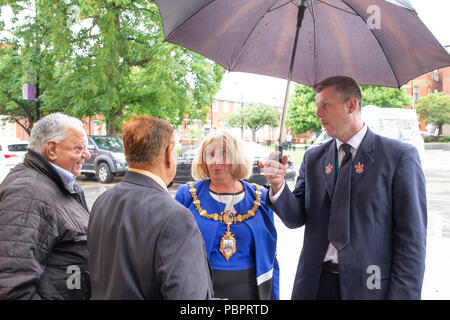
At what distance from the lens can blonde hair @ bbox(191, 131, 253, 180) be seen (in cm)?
293

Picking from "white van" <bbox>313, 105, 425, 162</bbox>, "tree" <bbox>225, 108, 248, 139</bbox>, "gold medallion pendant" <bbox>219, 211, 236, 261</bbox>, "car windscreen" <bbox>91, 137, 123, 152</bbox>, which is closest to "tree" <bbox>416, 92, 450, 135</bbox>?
"tree" <bbox>225, 108, 248, 139</bbox>

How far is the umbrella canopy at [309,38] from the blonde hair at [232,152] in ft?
1.59

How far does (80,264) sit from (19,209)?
0.43 m

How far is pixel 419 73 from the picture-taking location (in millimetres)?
2615

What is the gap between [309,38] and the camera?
8.88 ft

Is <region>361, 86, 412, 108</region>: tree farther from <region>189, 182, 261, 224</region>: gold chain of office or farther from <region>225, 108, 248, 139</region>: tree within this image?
<region>189, 182, 261, 224</region>: gold chain of office

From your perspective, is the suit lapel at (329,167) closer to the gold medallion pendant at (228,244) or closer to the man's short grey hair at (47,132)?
the gold medallion pendant at (228,244)

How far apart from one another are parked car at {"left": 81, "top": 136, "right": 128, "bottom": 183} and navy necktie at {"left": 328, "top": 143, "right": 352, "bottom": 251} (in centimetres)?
1304

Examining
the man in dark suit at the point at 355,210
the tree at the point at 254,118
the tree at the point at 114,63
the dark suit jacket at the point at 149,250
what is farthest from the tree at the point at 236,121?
the dark suit jacket at the point at 149,250

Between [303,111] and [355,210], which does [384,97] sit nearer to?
[303,111]

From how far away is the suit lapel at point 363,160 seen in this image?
86.4 inches

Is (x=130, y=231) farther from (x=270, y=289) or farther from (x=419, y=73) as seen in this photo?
(x=419, y=73)

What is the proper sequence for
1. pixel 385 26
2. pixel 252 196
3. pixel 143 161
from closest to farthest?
pixel 143 161 → pixel 385 26 → pixel 252 196
